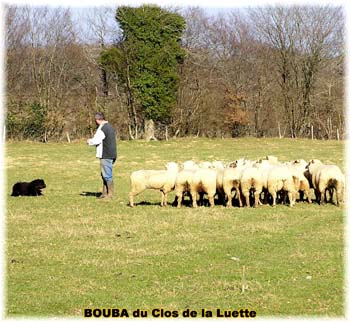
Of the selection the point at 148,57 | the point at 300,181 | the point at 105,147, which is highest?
the point at 148,57

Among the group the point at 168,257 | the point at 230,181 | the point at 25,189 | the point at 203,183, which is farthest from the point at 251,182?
the point at 25,189

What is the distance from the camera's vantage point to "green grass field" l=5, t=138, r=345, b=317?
680cm

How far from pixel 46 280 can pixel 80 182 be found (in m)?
12.7

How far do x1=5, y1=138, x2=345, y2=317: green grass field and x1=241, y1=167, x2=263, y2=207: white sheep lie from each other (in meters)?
0.46

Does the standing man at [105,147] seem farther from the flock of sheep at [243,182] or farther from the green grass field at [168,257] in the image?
the flock of sheep at [243,182]

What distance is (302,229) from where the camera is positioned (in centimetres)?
1084

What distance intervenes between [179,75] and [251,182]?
30.0m

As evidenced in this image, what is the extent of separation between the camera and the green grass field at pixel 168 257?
6797 millimetres

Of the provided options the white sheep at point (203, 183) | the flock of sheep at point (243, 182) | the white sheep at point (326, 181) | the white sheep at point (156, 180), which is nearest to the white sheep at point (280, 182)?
the flock of sheep at point (243, 182)

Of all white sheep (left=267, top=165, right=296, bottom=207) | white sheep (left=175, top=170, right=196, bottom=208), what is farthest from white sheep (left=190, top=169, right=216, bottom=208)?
white sheep (left=267, top=165, right=296, bottom=207)

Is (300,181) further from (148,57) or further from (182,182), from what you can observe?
(148,57)

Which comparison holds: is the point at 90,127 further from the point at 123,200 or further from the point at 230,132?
the point at 123,200

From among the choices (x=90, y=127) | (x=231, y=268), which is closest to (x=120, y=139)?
(x=90, y=127)

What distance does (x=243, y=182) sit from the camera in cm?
1325
